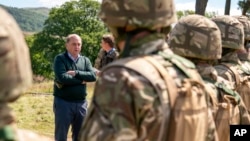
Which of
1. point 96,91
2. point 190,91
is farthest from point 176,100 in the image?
point 96,91

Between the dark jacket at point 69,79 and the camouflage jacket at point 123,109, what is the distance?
16.2 feet

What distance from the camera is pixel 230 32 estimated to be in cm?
629

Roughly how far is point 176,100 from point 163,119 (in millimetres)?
147

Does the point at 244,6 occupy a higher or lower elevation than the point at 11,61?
lower

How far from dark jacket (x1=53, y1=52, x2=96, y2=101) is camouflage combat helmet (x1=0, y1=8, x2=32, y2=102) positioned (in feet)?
18.6

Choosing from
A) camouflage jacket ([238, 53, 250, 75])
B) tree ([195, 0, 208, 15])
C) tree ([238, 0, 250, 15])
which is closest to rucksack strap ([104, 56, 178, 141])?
camouflage jacket ([238, 53, 250, 75])

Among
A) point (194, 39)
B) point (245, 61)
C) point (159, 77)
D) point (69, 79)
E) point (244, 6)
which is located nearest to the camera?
point (159, 77)

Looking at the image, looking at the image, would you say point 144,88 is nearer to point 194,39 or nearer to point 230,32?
point 194,39

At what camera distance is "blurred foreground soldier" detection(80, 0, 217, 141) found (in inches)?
118

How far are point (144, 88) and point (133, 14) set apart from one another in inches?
17.1

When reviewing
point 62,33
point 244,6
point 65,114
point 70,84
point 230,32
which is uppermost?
point 230,32

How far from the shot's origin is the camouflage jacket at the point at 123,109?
3.00 m

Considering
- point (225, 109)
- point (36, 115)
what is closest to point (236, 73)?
point (225, 109)

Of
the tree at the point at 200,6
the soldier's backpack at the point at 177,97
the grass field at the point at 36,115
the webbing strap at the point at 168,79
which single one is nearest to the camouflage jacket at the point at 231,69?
the soldier's backpack at the point at 177,97
